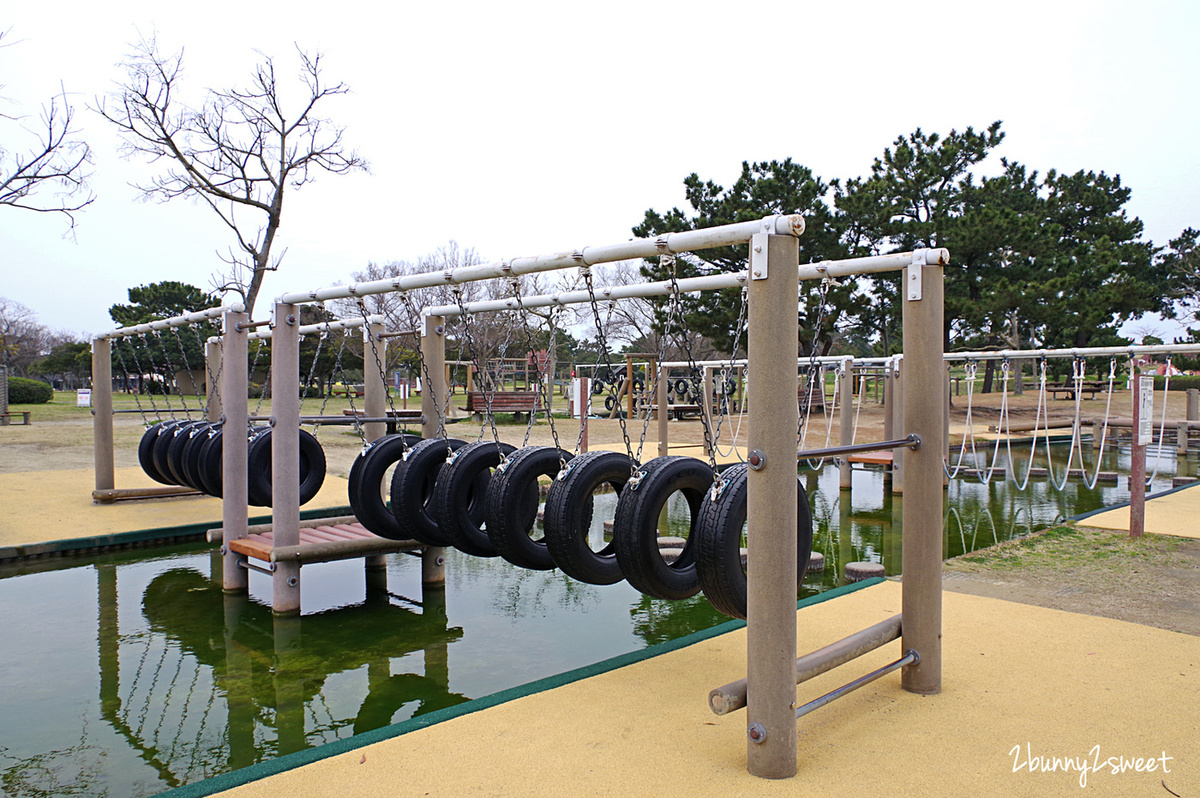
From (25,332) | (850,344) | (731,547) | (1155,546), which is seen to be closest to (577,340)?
(850,344)

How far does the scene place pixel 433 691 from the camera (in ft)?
13.2

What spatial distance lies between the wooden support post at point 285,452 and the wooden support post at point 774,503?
3.61 metres

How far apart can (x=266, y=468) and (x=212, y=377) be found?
2667 mm

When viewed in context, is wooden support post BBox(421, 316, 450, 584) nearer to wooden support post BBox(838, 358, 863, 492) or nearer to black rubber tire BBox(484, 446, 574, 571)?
black rubber tire BBox(484, 446, 574, 571)

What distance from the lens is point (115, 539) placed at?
23.8 feet

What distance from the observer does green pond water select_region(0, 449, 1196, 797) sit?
337 centimetres

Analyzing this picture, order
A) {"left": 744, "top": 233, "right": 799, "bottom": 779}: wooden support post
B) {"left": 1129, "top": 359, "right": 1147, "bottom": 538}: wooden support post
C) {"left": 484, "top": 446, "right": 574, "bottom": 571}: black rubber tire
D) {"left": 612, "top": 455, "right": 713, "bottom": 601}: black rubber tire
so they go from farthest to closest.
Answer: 1. {"left": 1129, "top": 359, "right": 1147, "bottom": 538}: wooden support post
2. {"left": 484, "top": 446, "right": 574, "bottom": 571}: black rubber tire
3. {"left": 612, "top": 455, "right": 713, "bottom": 601}: black rubber tire
4. {"left": 744, "top": 233, "right": 799, "bottom": 779}: wooden support post

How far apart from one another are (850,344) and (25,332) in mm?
54413

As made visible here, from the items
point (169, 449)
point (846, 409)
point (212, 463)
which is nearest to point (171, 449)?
point (169, 449)

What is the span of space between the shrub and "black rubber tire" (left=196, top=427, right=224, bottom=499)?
2626 centimetres

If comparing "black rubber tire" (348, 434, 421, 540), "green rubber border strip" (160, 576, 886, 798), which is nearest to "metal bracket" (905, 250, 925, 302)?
"green rubber border strip" (160, 576, 886, 798)

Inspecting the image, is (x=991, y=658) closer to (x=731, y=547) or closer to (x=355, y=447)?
(x=731, y=547)


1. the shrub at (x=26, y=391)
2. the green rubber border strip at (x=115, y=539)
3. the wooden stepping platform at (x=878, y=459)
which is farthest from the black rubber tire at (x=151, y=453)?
the shrub at (x=26, y=391)

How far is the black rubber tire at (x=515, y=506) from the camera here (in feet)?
12.0
